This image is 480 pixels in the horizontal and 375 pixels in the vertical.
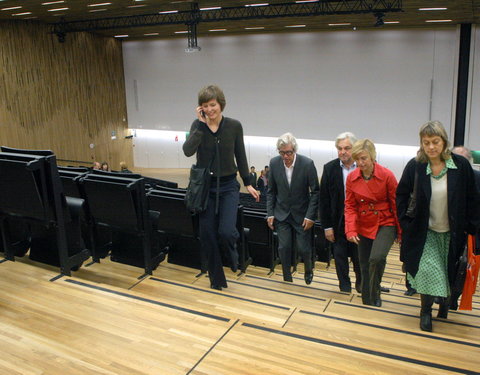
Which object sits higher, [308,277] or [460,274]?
[460,274]

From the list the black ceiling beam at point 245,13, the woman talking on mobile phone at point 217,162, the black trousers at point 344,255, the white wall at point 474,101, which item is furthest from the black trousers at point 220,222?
the white wall at point 474,101

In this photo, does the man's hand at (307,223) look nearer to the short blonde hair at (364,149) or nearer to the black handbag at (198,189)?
the short blonde hair at (364,149)

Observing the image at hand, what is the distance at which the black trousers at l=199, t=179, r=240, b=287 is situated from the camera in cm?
337

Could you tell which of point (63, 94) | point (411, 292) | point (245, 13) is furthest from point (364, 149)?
point (63, 94)

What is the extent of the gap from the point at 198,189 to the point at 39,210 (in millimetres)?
1117

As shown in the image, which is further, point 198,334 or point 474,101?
point 474,101

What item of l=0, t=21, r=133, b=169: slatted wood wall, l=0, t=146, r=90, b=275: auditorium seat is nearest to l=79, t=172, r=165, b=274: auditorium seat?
l=0, t=146, r=90, b=275: auditorium seat

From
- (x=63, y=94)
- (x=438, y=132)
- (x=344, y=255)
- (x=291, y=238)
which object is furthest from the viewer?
(x=63, y=94)

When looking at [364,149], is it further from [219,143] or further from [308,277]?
[308,277]

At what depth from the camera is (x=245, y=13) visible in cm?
1342

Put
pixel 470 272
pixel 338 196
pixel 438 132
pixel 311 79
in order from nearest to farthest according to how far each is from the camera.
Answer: pixel 438 132 → pixel 470 272 → pixel 338 196 → pixel 311 79

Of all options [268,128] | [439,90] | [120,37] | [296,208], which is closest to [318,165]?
[268,128]

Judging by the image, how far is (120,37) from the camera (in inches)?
737

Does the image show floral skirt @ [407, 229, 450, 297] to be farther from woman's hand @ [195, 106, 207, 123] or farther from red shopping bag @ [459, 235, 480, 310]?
woman's hand @ [195, 106, 207, 123]
